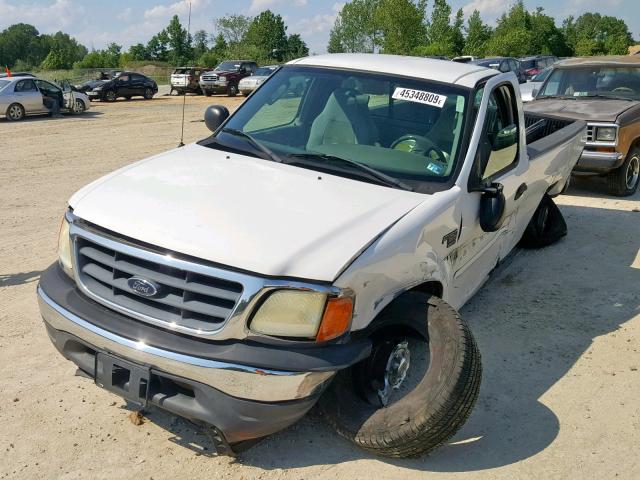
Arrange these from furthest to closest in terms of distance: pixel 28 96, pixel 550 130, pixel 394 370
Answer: pixel 28 96
pixel 550 130
pixel 394 370

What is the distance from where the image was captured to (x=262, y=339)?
9.41 ft

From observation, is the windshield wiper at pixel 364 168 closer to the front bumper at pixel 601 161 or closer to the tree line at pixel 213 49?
the front bumper at pixel 601 161

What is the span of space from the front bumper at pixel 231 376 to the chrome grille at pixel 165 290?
0.29 feet

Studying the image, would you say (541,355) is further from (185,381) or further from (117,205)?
(117,205)

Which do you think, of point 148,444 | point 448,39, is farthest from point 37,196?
point 448,39

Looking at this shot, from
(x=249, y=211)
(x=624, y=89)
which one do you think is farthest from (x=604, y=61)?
(x=249, y=211)

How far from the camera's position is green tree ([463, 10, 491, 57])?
60938 mm

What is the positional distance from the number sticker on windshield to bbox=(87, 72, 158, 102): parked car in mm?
28468

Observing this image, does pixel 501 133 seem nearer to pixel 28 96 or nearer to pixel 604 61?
pixel 604 61

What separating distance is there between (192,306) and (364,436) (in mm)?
1061

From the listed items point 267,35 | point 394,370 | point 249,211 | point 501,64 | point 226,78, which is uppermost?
point 267,35

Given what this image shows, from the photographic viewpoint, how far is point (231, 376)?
2.79 meters

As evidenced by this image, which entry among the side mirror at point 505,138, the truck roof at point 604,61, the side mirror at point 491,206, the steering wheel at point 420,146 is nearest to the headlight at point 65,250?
the steering wheel at point 420,146

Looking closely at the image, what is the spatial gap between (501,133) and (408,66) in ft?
2.56
